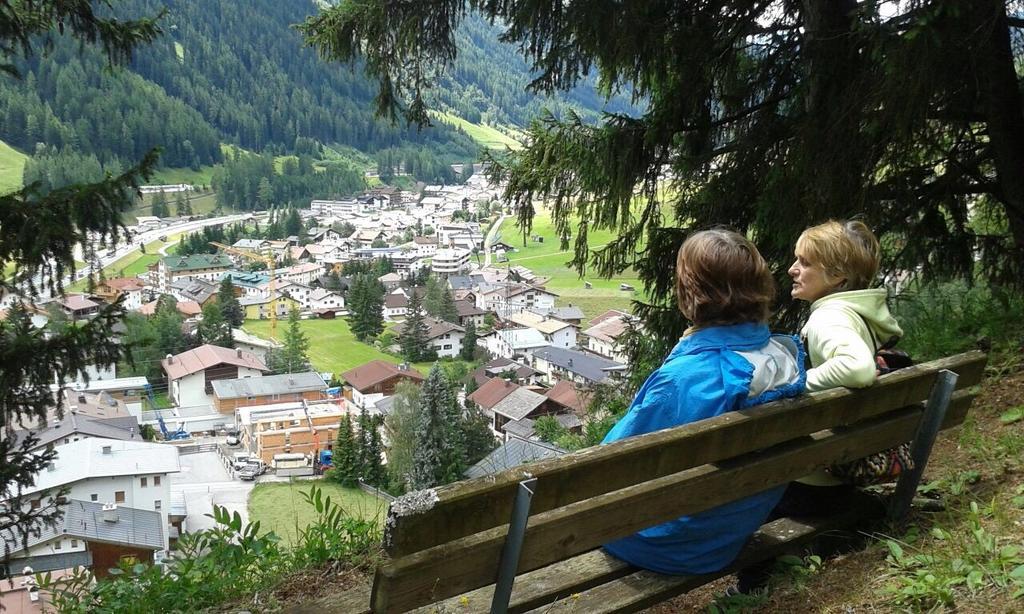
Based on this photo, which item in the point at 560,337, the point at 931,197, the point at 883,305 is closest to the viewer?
the point at 883,305

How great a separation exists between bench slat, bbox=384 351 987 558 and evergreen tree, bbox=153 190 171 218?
98.7 m

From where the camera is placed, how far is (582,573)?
A: 2.12 meters

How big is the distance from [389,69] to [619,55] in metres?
1.65

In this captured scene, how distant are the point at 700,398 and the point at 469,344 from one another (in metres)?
48.2

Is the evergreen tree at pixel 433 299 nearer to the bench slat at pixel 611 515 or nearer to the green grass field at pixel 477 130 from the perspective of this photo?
the bench slat at pixel 611 515

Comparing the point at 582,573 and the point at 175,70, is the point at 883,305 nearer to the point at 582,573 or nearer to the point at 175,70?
the point at 582,573

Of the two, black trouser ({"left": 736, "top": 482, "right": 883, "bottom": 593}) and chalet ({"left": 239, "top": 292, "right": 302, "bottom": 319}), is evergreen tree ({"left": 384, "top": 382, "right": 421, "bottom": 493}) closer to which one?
black trouser ({"left": 736, "top": 482, "right": 883, "bottom": 593})

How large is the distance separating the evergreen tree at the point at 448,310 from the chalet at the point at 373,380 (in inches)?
468

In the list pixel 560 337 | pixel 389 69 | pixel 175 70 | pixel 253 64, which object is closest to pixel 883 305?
pixel 389 69

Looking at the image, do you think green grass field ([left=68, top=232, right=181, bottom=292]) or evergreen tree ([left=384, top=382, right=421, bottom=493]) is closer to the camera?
evergreen tree ([left=384, top=382, right=421, bottom=493])

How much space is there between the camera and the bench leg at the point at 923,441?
8.01ft

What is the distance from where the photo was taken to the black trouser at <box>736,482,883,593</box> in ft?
8.28

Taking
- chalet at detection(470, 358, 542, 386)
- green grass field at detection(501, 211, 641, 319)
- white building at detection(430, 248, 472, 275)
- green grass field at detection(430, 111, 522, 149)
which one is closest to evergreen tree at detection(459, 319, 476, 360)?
chalet at detection(470, 358, 542, 386)

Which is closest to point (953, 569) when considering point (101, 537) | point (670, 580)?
point (670, 580)
